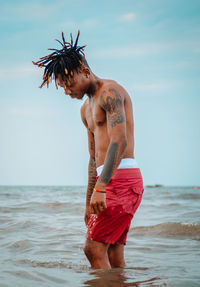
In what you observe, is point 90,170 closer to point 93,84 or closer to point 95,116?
point 95,116

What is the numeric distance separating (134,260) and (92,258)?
4.48ft

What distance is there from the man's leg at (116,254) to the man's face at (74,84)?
1368mm

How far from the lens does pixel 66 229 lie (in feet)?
19.0

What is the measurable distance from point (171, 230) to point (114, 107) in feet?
13.5

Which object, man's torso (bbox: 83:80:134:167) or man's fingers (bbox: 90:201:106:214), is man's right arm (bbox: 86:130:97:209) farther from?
man's fingers (bbox: 90:201:106:214)

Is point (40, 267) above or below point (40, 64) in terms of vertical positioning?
below

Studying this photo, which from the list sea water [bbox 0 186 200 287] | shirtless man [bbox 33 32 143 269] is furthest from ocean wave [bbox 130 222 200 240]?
shirtless man [bbox 33 32 143 269]

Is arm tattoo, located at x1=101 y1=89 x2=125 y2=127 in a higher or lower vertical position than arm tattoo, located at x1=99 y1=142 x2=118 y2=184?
higher

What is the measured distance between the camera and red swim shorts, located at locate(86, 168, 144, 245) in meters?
2.44

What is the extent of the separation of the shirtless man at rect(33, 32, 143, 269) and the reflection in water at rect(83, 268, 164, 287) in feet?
0.23

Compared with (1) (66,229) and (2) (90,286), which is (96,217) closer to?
(2) (90,286)

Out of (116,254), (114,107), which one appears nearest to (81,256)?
(116,254)

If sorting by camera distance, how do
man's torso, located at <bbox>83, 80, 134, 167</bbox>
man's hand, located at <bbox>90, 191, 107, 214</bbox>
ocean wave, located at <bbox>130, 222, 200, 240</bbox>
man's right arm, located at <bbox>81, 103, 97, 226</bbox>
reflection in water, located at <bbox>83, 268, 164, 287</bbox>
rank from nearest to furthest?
man's hand, located at <bbox>90, 191, 107, 214</bbox> < reflection in water, located at <bbox>83, 268, 164, 287</bbox> < man's torso, located at <bbox>83, 80, 134, 167</bbox> < man's right arm, located at <bbox>81, 103, 97, 226</bbox> < ocean wave, located at <bbox>130, 222, 200, 240</bbox>

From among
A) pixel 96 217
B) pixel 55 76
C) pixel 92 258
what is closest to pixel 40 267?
pixel 92 258
